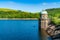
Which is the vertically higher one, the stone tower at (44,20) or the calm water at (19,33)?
the stone tower at (44,20)

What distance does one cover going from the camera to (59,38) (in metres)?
29.3

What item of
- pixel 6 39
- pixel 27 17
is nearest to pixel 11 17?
pixel 27 17

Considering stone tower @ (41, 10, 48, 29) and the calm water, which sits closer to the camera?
the calm water

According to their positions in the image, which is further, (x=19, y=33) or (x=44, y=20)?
(x=44, y=20)

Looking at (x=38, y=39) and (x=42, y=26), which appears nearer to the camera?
(x=38, y=39)

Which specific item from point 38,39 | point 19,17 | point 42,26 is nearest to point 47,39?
point 38,39

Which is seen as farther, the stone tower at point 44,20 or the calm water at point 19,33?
the stone tower at point 44,20

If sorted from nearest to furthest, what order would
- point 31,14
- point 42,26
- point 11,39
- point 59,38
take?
point 59,38 < point 11,39 < point 42,26 < point 31,14

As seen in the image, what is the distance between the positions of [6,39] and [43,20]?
20470 millimetres

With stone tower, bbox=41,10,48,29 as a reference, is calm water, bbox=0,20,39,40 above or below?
below

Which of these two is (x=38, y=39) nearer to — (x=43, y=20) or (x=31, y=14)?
(x=43, y=20)

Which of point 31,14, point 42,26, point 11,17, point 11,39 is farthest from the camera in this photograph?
point 31,14

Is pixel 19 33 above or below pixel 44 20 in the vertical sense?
below

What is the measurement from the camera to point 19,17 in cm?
10500
